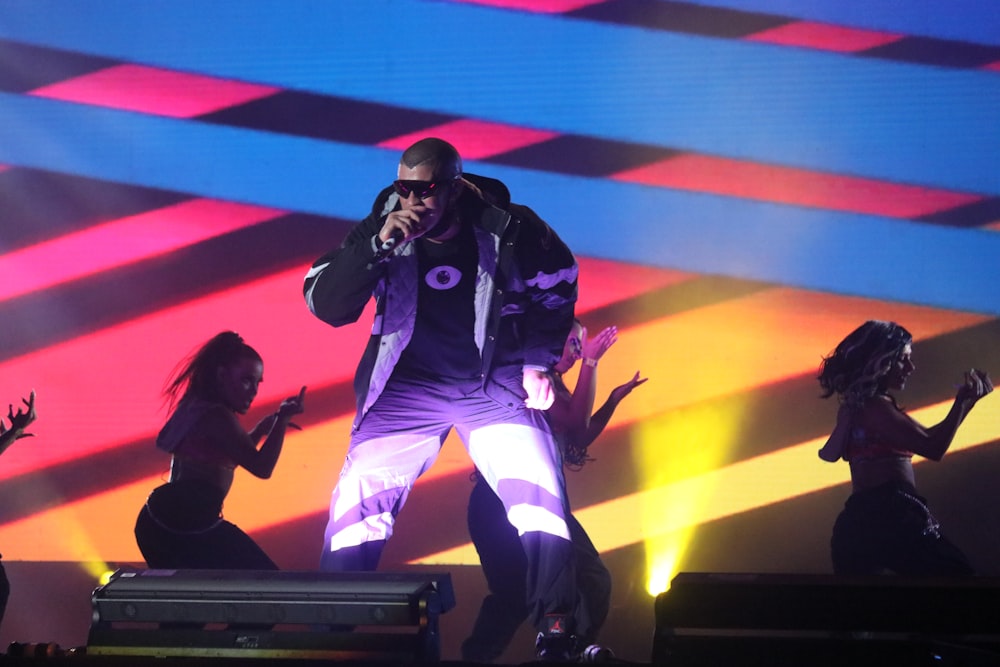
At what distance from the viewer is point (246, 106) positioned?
15.9 ft

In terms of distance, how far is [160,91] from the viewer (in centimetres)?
488

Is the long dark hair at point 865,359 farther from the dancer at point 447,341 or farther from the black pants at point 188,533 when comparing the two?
the black pants at point 188,533

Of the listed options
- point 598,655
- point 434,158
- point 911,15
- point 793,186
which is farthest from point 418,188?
point 911,15

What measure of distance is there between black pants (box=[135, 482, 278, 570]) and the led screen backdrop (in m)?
0.79

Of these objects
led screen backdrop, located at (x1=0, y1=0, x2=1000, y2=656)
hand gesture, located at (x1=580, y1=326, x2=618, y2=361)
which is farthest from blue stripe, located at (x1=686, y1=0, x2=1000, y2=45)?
hand gesture, located at (x1=580, y1=326, x2=618, y2=361)

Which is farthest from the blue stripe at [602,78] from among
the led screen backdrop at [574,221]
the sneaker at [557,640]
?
the sneaker at [557,640]

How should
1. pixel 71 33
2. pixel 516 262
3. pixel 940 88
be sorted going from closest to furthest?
1. pixel 516 262
2. pixel 940 88
3. pixel 71 33

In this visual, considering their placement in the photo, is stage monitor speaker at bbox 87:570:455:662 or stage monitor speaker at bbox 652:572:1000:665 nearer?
stage monitor speaker at bbox 652:572:1000:665

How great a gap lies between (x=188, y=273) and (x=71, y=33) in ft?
4.12

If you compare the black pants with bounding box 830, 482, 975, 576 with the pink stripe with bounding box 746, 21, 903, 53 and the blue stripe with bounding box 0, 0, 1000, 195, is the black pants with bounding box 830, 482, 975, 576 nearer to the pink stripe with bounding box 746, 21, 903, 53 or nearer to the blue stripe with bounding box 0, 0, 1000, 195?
the blue stripe with bounding box 0, 0, 1000, 195

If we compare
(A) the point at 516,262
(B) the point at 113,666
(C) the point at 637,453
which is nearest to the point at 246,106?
(A) the point at 516,262

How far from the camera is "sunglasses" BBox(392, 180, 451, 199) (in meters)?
3.12

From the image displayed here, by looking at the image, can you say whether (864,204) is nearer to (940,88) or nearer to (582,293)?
(940,88)

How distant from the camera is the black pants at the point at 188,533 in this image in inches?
151
